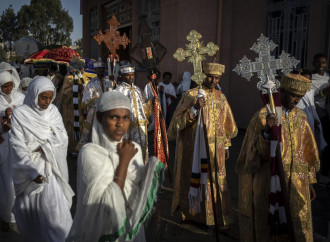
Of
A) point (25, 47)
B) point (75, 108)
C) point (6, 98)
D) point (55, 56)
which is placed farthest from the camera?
point (25, 47)

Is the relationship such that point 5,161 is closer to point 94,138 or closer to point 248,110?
point 94,138

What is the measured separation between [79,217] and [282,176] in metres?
1.71

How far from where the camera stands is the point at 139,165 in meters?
2.29

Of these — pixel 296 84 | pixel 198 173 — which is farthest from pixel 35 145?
pixel 296 84

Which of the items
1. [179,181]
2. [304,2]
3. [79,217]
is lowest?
[179,181]

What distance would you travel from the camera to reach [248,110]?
416 inches

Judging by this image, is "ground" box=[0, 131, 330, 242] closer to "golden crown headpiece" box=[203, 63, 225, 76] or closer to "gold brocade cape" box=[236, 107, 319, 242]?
"gold brocade cape" box=[236, 107, 319, 242]

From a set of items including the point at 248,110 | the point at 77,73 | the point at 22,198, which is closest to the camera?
the point at 22,198

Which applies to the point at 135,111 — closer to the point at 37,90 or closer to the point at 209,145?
the point at 209,145

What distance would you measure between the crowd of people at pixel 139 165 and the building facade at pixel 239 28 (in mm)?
3033

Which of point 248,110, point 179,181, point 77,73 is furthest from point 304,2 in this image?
point 179,181

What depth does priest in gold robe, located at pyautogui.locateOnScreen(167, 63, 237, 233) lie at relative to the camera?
428cm

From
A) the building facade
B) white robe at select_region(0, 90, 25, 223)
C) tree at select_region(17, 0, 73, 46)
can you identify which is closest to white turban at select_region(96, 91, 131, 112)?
white robe at select_region(0, 90, 25, 223)

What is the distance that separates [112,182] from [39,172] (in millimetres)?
1598
